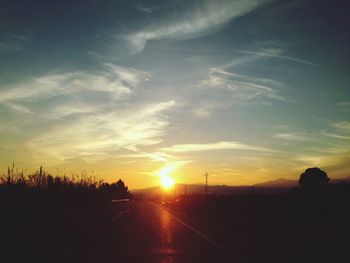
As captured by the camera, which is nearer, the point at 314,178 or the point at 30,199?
the point at 30,199

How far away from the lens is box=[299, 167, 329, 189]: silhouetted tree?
133 metres

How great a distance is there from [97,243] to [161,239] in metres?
2.62

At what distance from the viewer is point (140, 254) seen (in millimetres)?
10641

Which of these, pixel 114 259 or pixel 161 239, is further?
pixel 161 239

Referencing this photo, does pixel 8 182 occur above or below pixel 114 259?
above

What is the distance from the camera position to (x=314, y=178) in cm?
13362

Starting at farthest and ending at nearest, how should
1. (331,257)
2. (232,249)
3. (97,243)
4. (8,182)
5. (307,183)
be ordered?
(307,183), (8,182), (97,243), (232,249), (331,257)

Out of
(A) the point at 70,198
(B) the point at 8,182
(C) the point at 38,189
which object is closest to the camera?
(B) the point at 8,182

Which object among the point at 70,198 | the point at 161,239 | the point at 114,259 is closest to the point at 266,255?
the point at 114,259

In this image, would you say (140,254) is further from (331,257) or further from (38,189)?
(38,189)

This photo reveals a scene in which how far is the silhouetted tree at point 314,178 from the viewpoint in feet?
436

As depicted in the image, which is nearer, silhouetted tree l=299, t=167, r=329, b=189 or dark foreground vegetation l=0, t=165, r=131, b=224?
dark foreground vegetation l=0, t=165, r=131, b=224

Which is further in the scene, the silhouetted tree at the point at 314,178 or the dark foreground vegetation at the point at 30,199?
the silhouetted tree at the point at 314,178

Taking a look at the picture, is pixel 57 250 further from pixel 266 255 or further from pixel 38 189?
pixel 38 189
